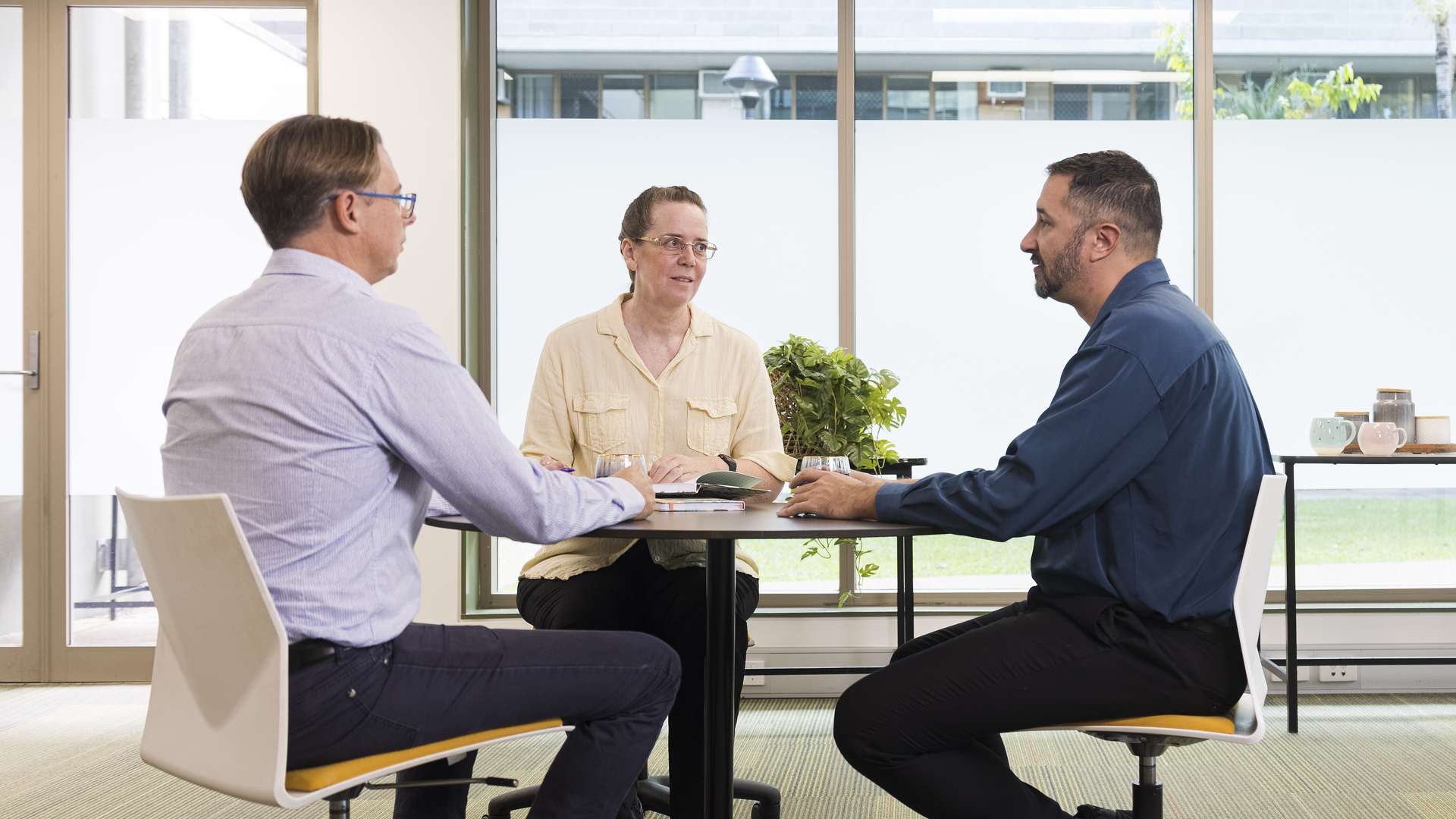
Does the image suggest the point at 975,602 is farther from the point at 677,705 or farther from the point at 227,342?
the point at 227,342

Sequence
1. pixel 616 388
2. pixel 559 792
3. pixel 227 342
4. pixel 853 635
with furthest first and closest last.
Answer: pixel 853 635, pixel 616 388, pixel 559 792, pixel 227 342

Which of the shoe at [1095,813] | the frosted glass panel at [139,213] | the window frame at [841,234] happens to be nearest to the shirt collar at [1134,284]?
the shoe at [1095,813]

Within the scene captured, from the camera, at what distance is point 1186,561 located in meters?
1.79

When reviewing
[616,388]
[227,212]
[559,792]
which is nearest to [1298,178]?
[616,388]

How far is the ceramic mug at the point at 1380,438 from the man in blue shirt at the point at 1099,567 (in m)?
1.96

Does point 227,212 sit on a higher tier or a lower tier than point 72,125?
lower

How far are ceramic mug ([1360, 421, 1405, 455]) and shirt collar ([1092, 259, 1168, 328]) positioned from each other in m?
1.93

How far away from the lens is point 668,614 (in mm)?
2426

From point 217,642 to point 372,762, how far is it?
25cm

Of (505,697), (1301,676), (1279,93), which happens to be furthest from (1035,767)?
(1279,93)

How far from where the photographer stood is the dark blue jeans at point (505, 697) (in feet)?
4.99

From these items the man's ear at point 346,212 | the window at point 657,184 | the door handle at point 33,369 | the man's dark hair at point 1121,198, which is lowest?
the door handle at point 33,369

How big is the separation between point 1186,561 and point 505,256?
2.94 metres

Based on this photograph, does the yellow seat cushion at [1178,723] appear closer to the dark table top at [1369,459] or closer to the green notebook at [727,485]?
the green notebook at [727,485]
